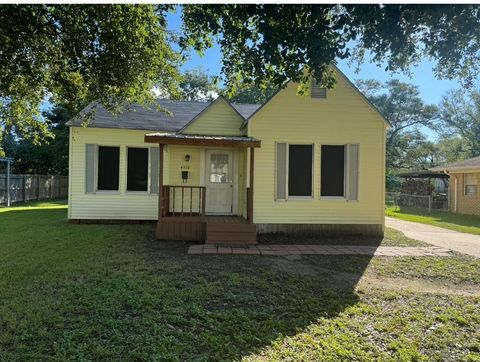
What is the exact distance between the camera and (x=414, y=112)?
1548 inches

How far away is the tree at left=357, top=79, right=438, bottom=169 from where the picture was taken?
3919 cm

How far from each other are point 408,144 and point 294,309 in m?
39.9

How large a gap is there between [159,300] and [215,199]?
6.45m

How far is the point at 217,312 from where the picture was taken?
420 centimetres

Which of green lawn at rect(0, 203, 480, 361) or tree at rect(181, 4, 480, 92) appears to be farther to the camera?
tree at rect(181, 4, 480, 92)

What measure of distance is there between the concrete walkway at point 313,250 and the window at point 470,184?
1125cm

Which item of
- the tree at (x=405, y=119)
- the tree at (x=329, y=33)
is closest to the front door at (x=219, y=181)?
the tree at (x=329, y=33)

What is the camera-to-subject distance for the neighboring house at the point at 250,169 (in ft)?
30.0

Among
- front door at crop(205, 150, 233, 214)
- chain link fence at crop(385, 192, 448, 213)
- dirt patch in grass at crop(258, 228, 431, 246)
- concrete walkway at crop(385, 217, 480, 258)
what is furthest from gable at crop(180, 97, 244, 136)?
chain link fence at crop(385, 192, 448, 213)

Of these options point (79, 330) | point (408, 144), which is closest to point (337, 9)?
point (79, 330)

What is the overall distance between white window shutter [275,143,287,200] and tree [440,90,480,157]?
1496 inches

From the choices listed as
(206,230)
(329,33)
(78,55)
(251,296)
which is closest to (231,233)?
(206,230)

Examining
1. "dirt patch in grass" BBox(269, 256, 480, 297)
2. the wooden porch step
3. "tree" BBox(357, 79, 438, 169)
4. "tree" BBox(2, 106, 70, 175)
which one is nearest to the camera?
"dirt patch in grass" BBox(269, 256, 480, 297)

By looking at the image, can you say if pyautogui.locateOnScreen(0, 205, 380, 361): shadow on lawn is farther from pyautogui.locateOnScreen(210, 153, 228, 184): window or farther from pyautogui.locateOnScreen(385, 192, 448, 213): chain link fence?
pyautogui.locateOnScreen(385, 192, 448, 213): chain link fence
